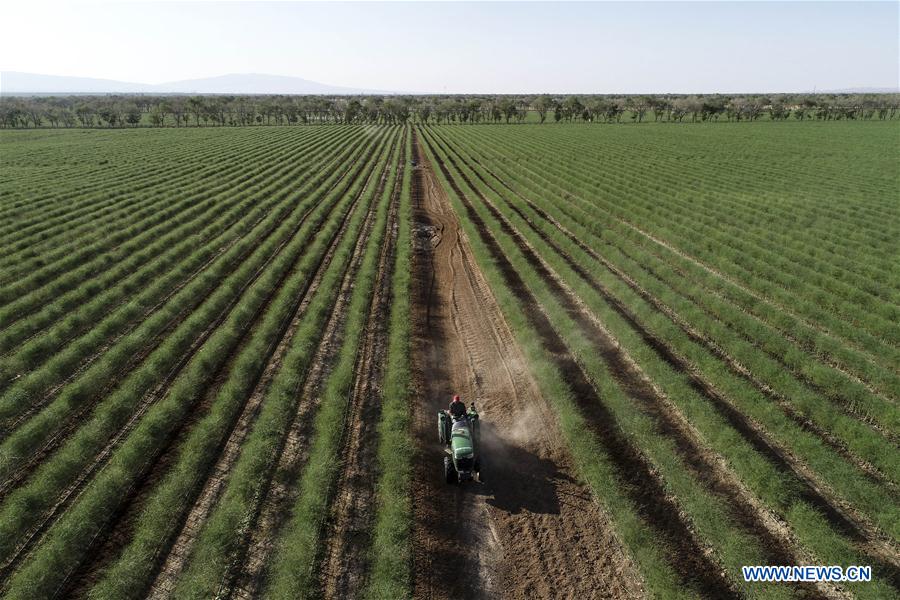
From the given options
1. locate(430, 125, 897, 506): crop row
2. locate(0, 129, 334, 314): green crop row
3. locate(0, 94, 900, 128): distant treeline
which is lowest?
locate(430, 125, 897, 506): crop row

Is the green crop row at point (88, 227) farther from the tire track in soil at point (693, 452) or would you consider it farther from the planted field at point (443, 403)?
the tire track in soil at point (693, 452)

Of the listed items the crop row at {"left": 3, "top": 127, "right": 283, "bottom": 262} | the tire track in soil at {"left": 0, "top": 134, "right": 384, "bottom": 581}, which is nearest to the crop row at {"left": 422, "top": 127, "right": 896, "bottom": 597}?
the tire track in soil at {"left": 0, "top": 134, "right": 384, "bottom": 581}

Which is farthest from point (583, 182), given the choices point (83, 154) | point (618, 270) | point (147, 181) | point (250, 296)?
point (83, 154)

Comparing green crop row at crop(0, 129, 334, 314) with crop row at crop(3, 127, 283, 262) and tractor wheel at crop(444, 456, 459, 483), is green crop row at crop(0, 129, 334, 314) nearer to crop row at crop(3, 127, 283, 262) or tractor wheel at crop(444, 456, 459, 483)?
crop row at crop(3, 127, 283, 262)

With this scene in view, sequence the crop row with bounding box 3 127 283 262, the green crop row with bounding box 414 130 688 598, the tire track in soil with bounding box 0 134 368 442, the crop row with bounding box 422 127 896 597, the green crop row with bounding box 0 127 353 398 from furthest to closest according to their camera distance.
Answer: the crop row with bounding box 3 127 283 262, the green crop row with bounding box 0 127 353 398, the tire track in soil with bounding box 0 134 368 442, the crop row with bounding box 422 127 896 597, the green crop row with bounding box 414 130 688 598

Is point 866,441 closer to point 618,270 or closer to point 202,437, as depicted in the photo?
point 618,270

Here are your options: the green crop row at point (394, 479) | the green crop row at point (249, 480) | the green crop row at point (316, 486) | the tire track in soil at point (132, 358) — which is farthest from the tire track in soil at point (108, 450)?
the green crop row at point (394, 479)

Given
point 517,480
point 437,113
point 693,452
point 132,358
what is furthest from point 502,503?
point 437,113
